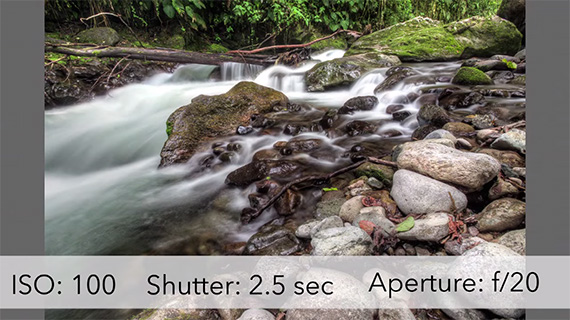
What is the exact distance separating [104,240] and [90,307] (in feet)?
3.35

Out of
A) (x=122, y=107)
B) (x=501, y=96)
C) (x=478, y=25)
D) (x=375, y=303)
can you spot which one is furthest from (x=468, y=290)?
(x=478, y=25)

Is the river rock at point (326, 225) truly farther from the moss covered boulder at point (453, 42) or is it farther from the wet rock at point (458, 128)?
the moss covered boulder at point (453, 42)

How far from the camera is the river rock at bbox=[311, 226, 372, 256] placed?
7.25 feet

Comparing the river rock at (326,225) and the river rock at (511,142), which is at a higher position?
the river rock at (511,142)

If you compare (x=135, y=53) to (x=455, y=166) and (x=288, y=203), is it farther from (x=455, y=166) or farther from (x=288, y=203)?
(x=455, y=166)

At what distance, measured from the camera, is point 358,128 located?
5.19 m

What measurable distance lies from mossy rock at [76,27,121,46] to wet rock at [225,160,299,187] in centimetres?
876

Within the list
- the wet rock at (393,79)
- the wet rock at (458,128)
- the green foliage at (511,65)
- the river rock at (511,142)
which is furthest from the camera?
the green foliage at (511,65)

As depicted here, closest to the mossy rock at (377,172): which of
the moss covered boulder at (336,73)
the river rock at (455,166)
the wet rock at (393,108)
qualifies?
the river rock at (455,166)

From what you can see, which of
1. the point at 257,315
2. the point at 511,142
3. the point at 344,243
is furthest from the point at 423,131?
the point at 257,315

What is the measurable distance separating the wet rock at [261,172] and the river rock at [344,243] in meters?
1.74

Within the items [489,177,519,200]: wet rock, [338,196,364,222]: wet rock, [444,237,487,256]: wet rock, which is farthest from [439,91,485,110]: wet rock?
[444,237,487,256]: wet rock

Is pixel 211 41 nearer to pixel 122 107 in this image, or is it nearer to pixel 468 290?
pixel 122 107

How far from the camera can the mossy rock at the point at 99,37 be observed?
31.5 feet
